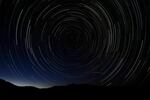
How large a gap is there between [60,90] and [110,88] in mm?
1171

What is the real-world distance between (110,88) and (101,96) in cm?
76

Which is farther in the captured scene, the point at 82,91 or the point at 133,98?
the point at 82,91

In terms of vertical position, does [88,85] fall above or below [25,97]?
above

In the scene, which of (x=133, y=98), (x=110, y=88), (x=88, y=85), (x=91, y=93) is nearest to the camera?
(x=133, y=98)

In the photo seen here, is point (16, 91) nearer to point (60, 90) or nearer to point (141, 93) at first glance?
point (60, 90)

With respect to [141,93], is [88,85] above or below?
above

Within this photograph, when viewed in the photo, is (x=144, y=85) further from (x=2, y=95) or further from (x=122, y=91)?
(x=2, y=95)

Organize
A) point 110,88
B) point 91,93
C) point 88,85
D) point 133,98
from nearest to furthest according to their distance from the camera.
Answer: point 133,98 < point 91,93 < point 110,88 < point 88,85

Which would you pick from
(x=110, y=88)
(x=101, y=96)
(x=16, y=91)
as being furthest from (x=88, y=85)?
(x=16, y=91)

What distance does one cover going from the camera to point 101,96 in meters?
7.20

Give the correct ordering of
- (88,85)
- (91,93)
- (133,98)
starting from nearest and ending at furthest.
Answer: (133,98)
(91,93)
(88,85)

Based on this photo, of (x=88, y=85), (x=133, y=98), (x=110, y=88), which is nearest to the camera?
(x=133, y=98)

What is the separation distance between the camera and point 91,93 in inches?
292

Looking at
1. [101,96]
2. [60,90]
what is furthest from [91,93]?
[60,90]
